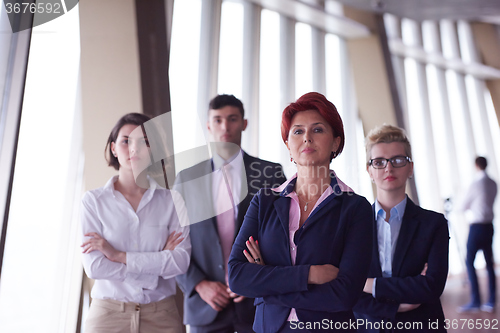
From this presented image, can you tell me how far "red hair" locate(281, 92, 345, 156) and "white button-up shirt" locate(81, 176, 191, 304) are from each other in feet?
3.13

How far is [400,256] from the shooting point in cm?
211

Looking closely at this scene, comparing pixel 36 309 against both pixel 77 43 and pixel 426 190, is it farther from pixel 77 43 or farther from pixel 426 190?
pixel 426 190

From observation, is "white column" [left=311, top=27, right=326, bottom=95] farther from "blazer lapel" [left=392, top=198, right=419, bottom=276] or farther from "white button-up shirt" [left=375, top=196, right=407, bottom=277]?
"blazer lapel" [left=392, top=198, right=419, bottom=276]

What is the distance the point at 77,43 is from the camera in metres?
3.19

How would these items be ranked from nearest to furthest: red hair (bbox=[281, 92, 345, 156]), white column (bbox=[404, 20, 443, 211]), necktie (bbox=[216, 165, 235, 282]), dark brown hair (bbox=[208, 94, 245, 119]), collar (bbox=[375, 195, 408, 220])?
red hair (bbox=[281, 92, 345, 156]) → collar (bbox=[375, 195, 408, 220]) → necktie (bbox=[216, 165, 235, 282]) → dark brown hair (bbox=[208, 94, 245, 119]) → white column (bbox=[404, 20, 443, 211])

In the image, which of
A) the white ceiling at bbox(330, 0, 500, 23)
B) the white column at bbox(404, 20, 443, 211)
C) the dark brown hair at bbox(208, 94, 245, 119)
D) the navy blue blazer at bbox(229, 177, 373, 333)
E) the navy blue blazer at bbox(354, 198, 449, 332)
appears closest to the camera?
the navy blue blazer at bbox(229, 177, 373, 333)

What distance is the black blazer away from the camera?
2.38 metres

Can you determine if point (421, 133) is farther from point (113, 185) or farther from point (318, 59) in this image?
point (113, 185)

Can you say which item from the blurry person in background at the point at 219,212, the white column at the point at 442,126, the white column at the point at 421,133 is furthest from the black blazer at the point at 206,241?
the white column at the point at 442,126

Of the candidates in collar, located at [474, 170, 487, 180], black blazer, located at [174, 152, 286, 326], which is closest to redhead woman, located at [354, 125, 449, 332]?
black blazer, located at [174, 152, 286, 326]

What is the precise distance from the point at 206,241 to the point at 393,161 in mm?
1201

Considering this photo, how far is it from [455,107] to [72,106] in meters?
3.11

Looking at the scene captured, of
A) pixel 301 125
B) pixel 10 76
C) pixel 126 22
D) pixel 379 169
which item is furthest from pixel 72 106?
pixel 379 169

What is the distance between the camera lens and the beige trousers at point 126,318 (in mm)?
2176
